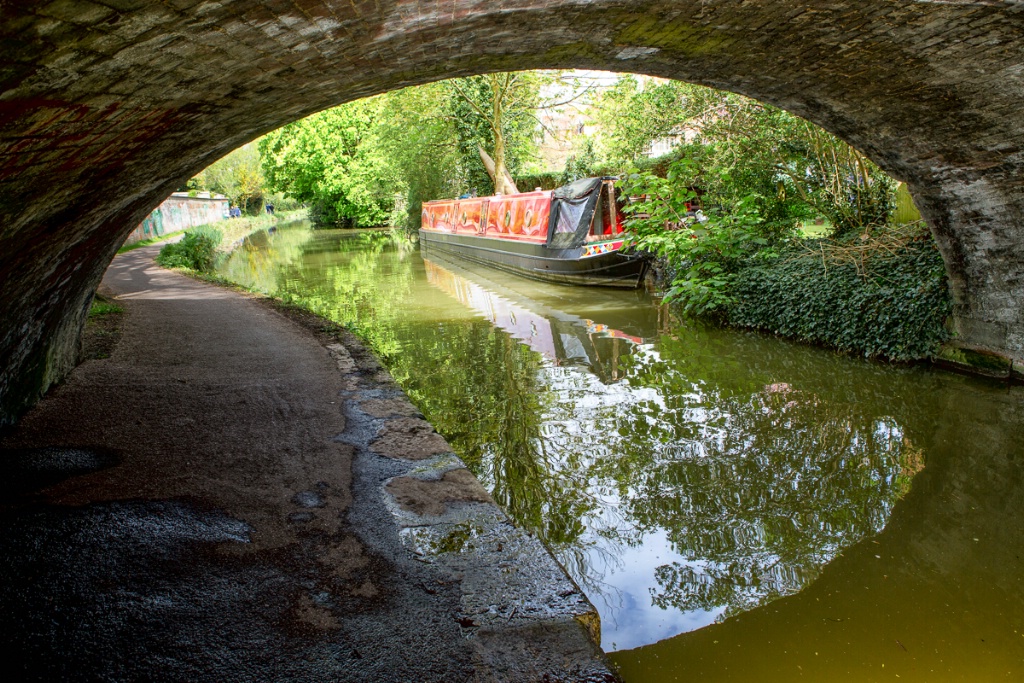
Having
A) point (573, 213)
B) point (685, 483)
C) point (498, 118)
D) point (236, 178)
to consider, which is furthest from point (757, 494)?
point (236, 178)

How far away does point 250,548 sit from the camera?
9.53ft

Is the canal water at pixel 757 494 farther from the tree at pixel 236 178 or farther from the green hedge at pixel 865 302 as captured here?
the tree at pixel 236 178

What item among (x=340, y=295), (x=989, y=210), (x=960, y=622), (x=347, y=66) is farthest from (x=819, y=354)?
(x=340, y=295)

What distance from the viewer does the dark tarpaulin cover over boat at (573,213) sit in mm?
12398

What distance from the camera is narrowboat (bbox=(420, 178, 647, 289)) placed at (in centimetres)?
1202

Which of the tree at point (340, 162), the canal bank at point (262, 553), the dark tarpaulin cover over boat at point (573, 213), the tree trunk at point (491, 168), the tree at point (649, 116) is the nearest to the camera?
the canal bank at point (262, 553)

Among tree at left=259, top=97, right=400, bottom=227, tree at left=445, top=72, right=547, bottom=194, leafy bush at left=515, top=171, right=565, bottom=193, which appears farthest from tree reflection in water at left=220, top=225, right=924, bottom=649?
tree at left=259, top=97, right=400, bottom=227

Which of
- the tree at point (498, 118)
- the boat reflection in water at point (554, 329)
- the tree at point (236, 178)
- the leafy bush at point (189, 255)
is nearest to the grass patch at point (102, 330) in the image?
the boat reflection in water at point (554, 329)

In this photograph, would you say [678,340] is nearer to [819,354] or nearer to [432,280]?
[819,354]

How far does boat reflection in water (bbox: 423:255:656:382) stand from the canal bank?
311 cm

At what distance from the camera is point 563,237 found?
509 inches

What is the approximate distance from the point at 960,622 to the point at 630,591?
1.39 m

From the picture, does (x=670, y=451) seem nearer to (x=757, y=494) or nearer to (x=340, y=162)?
(x=757, y=494)

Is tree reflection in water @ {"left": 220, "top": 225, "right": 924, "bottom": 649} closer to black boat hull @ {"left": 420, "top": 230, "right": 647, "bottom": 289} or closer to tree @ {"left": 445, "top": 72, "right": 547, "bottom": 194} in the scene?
black boat hull @ {"left": 420, "top": 230, "right": 647, "bottom": 289}
